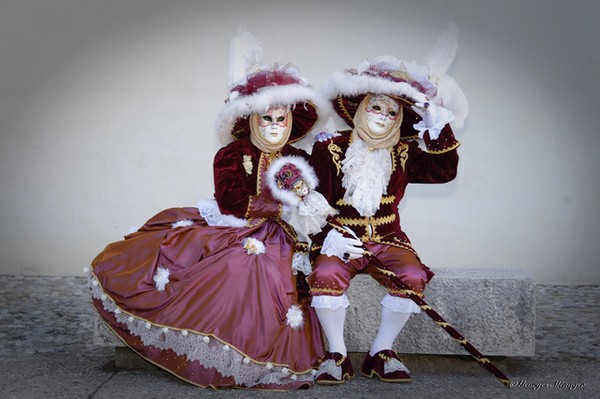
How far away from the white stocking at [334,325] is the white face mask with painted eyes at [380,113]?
0.91 m

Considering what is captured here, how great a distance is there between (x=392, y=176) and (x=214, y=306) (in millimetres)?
1125

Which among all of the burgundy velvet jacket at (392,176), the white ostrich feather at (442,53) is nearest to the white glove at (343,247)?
the burgundy velvet jacket at (392,176)

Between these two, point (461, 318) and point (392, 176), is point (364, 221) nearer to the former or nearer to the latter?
point (392, 176)

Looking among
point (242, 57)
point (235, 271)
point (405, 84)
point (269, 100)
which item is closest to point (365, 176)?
point (405, 84)

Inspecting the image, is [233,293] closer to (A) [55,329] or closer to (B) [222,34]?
(A) [55,329]

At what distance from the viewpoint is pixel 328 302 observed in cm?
387

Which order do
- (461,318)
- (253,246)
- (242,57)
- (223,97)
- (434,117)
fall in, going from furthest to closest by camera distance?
1. (223,97)
2. (242,57)
3. (461,318)
4. (434,117)
5. (253,246)

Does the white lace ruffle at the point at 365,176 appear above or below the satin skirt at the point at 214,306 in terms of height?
above

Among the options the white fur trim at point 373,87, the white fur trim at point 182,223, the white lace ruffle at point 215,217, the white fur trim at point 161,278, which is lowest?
the white fur trim at point 161,278

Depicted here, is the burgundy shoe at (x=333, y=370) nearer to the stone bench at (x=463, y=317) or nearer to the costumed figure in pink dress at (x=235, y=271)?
the costumed figure in pink dress at (x=235, y=271)

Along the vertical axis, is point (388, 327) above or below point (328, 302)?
below

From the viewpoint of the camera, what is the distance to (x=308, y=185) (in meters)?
4.06

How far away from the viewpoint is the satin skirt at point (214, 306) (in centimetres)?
376

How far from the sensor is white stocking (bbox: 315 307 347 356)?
3.89 metres
